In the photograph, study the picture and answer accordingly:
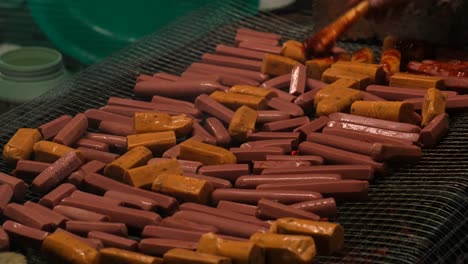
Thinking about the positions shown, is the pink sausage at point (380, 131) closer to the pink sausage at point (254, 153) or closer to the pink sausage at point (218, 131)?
the pink sausage at point (254, 153)

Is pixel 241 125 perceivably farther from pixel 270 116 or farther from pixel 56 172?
pixel 56 172

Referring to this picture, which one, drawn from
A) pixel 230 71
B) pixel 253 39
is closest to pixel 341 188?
pixel 230 71

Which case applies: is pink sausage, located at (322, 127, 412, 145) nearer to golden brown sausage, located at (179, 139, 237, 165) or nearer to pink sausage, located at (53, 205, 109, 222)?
golden brown sausage, located at (179, 139, 237, 165)

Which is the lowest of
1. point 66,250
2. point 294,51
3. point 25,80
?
point 25,80

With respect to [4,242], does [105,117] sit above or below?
→ above

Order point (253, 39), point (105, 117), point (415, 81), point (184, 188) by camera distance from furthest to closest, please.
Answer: point (253, 39) < point (415, 81) < point (105, 117) < point (184, 188)

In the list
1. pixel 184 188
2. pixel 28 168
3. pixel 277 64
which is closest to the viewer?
pixel 184 188

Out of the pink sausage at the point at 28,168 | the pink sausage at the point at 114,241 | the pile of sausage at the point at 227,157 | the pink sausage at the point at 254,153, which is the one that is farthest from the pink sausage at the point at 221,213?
the pink sausage at the point at 28,168
